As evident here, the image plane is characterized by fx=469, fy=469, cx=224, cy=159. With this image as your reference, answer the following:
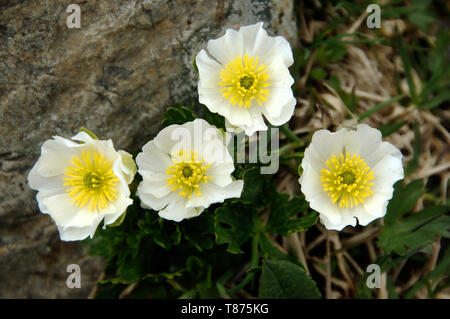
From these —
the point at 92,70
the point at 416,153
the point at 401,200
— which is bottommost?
the point at 401,200

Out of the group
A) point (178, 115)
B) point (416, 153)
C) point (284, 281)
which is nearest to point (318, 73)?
point (416, 153)

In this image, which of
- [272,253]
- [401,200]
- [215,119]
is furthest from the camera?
[401,200]

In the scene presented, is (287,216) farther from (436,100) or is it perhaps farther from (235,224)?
(436,100)

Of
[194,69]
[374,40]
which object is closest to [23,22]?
[194,69]

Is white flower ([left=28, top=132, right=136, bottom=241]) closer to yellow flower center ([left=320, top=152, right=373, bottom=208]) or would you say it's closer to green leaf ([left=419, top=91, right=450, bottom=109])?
yellow flower center ([left=320, top=152, right=373, bottom=208])

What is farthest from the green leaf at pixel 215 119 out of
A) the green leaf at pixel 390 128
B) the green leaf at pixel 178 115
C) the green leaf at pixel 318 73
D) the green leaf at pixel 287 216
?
the green leaf at pixel 390 128

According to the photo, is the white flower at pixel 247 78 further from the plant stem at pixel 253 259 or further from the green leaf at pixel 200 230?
the plant stem at pixel 253 259

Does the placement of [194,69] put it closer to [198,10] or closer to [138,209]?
[198,10]
